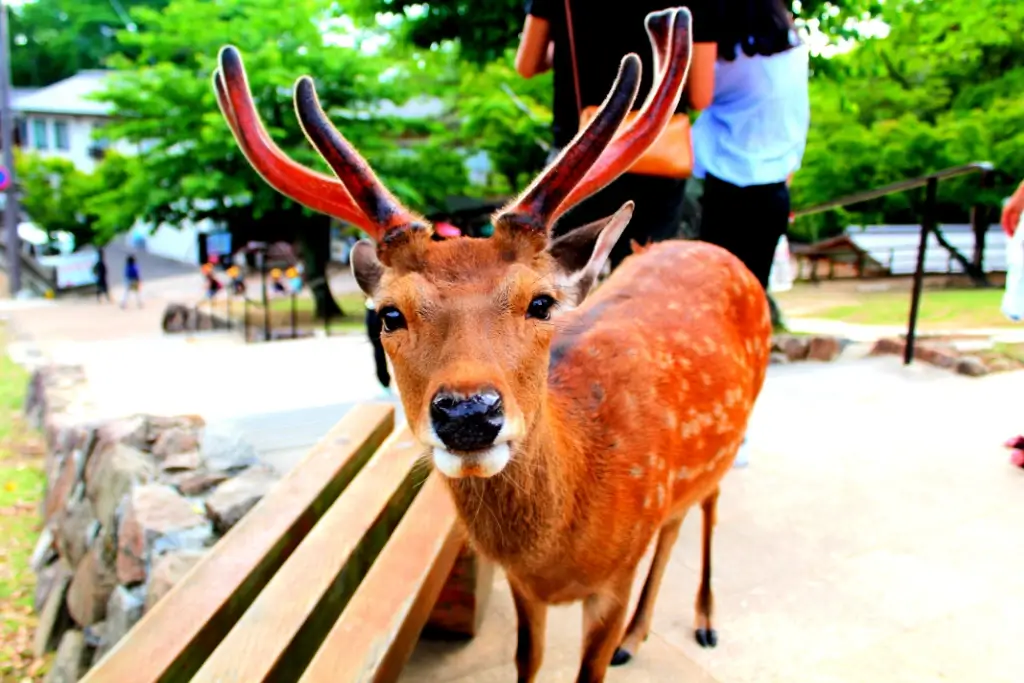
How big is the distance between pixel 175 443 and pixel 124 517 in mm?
900

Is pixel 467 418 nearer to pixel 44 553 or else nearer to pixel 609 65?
pixel 609 65

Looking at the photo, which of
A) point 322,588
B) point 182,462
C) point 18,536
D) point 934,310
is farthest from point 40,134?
point 322,588

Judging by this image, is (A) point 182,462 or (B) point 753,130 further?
(A) point 182,462

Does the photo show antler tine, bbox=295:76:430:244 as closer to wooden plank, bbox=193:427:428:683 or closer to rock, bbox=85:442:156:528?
wooden plank, bbox=193:427:428:683

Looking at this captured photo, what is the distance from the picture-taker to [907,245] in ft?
61.1

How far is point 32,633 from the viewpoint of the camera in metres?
4.64

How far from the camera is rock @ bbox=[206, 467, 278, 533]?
11.7ft

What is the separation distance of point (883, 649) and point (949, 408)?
2649 mm

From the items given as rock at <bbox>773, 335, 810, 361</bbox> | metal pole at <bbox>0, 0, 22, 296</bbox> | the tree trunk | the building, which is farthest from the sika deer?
the building

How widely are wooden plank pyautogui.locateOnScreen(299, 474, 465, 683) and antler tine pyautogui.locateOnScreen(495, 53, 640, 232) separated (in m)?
0.74

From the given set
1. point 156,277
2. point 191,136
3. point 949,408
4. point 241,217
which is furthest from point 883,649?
point 156,277

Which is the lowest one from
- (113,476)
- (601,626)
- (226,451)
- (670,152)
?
(113,476)

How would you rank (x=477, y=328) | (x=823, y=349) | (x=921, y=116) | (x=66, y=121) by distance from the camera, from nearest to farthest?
(x=477, y=328), (x=823, y=349), (x=921, y=116), (x=66, y=121)

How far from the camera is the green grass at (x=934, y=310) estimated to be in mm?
10016
